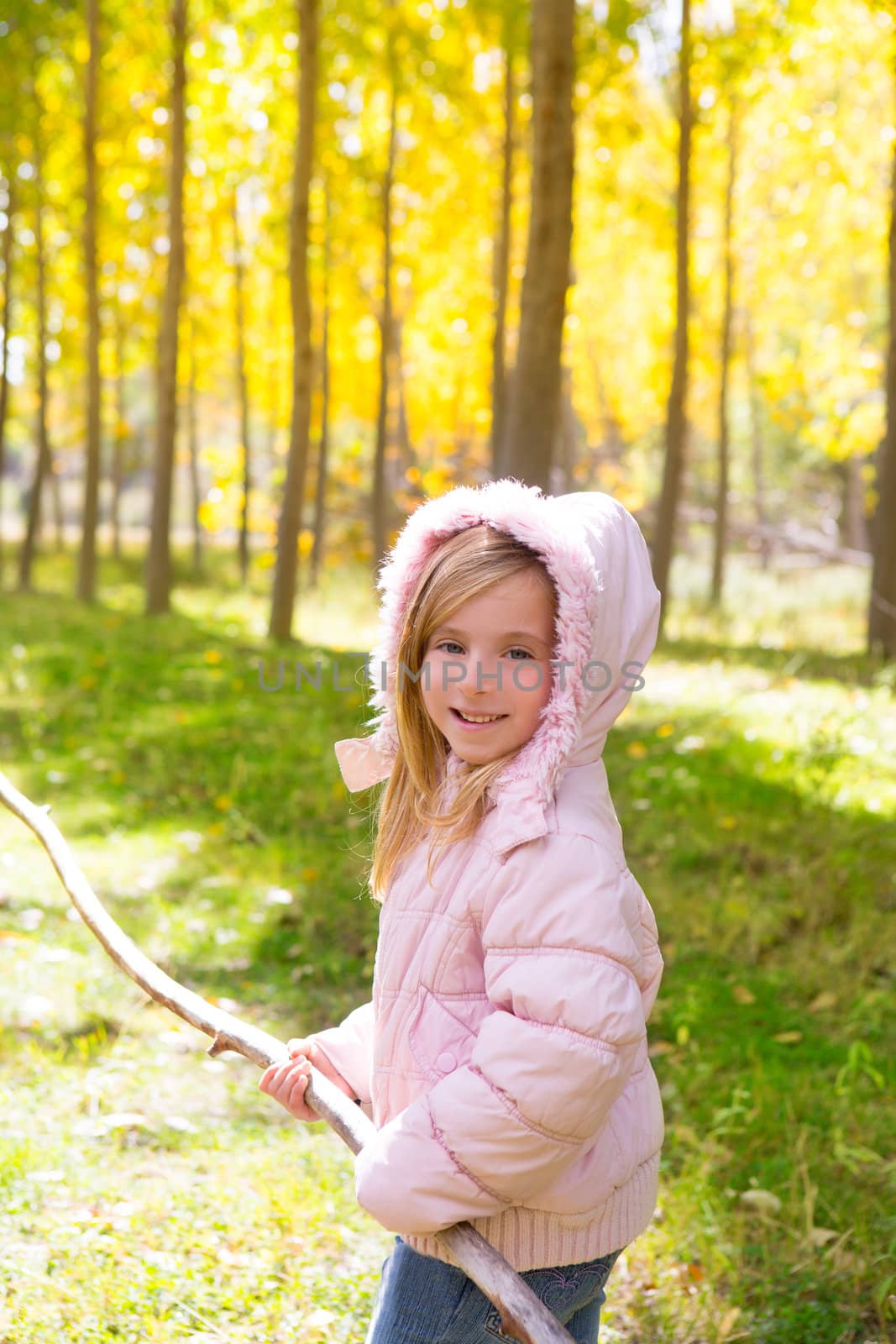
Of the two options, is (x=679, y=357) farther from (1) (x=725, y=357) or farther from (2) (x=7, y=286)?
(2) (x=7, y=286)

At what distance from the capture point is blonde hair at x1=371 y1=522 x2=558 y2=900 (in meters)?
1.82

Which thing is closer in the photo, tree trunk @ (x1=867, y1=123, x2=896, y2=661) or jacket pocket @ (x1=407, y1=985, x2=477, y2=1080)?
jacket pocket @ (x1=407, y1=985, x2=477, y2=1080)

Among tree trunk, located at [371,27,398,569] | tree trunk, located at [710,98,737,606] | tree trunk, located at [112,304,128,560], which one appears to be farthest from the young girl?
tree trunk, located at [112,304,128,560]

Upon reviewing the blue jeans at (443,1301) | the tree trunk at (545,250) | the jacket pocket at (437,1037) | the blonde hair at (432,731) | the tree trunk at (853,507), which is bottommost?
the tree trunk at (853,507)

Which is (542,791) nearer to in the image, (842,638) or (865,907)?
(865,907)

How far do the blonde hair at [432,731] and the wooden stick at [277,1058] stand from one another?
12.5 inches

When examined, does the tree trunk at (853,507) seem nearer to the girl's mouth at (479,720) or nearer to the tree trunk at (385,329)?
the tree trunk at (385,329)

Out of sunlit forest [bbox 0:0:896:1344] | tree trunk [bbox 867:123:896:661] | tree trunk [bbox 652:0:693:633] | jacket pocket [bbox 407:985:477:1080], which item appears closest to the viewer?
jacket pocket [bbox 407:985:477:1080]

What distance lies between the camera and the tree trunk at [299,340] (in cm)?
1099

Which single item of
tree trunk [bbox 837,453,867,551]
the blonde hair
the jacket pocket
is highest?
the blonde hair

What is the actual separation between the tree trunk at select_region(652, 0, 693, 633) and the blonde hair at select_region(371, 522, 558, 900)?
423 inches

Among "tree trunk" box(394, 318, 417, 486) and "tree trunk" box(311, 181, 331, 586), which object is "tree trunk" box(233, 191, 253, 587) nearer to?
"tree trunk" box(311, 181, 331, 586)

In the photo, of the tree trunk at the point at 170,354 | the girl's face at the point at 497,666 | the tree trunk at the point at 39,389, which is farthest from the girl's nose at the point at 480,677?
the tree trunk at the point at 39,389

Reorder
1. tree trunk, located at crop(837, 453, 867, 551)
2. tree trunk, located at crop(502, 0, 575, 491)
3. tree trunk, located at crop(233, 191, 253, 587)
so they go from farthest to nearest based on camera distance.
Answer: tree trunk, located at crop(837, 453, 867, 551) → tree trunk, located at crop(233, 191, 253, 587) → tree trunk, located at crop(502, 0, 575, 491)
